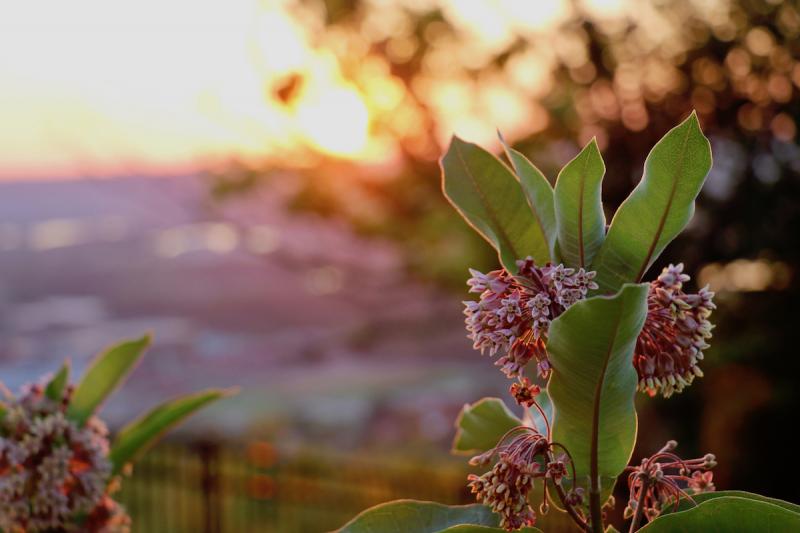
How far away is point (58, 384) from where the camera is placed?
215cm

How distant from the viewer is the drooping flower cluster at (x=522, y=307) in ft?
3.84

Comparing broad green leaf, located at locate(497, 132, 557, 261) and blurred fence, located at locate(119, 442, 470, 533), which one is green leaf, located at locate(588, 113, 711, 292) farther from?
blurred fence, located at locate(119, 442, 470, 533)

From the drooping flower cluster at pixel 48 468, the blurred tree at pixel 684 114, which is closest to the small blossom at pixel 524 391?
the drooping flower cluster at pixel 48 468

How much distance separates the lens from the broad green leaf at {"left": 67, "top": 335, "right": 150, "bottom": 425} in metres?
2.15

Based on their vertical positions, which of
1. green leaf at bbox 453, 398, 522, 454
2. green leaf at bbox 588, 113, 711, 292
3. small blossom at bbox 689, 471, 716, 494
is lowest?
small blossom at bbox 689, 471, 716, 494

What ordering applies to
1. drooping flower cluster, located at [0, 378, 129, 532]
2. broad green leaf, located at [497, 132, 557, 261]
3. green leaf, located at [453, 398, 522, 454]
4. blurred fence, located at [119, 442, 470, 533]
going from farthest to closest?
blurred fence, located at [119, 442, 470, 533] < drooping flower cluster, located at [0, 378, 129, 532] < green leaf, located at [453, 398, 522, 454] < broad green leaf, located at [497, 132, 557, 261]

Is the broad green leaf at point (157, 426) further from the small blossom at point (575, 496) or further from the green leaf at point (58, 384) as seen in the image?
the small blossom at point (575, 496)

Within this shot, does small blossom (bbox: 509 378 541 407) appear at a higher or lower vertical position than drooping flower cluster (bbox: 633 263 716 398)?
lower

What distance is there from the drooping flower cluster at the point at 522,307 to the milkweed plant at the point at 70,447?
3.52ft

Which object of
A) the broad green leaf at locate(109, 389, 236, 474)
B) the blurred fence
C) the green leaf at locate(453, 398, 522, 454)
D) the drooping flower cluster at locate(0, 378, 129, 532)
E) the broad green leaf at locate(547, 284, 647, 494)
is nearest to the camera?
the broad green leaf at locate(547, 284, 647, 494)

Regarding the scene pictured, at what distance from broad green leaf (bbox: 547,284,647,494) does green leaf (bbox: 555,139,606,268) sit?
0.55 feet

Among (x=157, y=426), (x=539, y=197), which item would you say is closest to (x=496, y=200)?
(x=539, y=197)

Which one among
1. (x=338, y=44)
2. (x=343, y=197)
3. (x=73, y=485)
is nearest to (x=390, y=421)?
(x=343, y=197)

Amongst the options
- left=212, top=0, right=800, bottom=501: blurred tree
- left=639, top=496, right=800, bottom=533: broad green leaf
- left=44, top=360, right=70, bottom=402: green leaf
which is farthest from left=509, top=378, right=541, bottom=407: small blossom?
left=212, top=0, right=800, bottom=501: blurred tree
